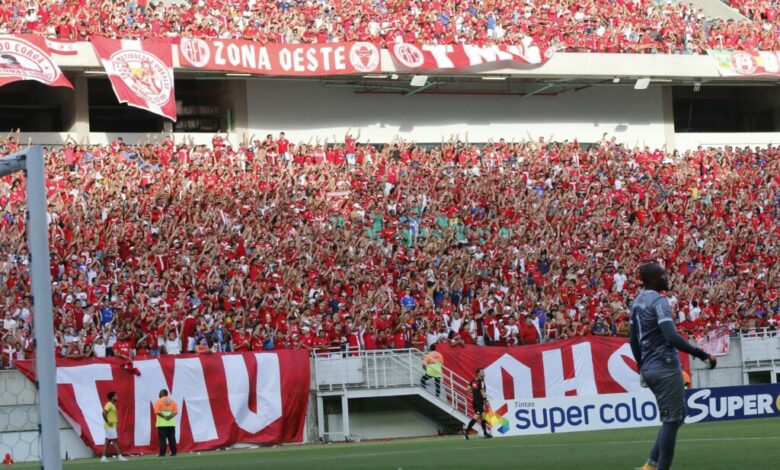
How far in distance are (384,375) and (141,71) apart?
12.5m

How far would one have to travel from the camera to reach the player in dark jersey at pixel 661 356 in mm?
10320

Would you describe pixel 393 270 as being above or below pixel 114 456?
above

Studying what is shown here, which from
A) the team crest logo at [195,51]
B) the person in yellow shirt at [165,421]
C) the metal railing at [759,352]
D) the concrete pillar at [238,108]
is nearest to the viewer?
the person in yellow shirt at [165,421]

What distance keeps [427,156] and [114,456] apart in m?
17.0

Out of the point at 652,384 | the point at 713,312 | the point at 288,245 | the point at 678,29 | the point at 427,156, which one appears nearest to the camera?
the point at 652,384

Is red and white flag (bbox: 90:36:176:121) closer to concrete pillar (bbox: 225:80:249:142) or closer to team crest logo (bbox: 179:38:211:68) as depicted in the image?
team crest logo (bbox: 179:38:211:68)

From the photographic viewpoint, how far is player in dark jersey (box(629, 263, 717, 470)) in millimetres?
10320

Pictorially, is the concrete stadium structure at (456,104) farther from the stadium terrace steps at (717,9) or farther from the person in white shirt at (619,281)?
the person in white shirt at (619,281)

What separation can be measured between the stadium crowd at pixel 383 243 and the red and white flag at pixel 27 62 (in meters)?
1.71

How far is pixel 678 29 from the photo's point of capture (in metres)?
46.1

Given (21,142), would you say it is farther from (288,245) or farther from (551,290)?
(551,290)

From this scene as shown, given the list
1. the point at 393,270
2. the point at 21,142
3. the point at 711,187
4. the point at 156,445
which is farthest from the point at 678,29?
the point at 156,445

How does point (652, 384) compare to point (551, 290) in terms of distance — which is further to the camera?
point (551, 290)

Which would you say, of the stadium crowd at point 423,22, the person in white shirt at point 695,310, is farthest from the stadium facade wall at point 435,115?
the person in white shirt at point 695,310
